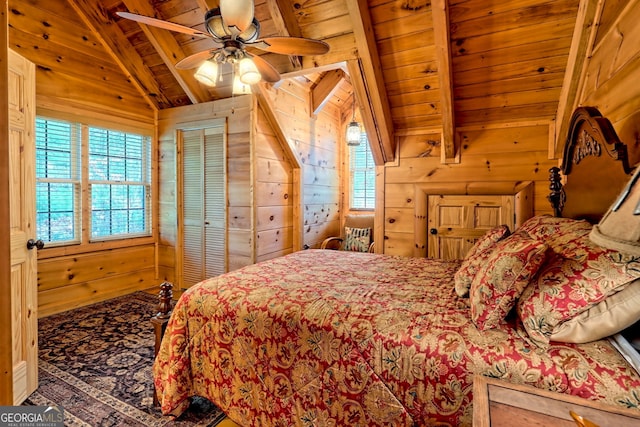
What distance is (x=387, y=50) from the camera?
276cm

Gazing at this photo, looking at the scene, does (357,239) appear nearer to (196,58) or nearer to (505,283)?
(196,58)

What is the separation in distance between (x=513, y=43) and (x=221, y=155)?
3.03 m

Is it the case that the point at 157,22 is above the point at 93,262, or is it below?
above

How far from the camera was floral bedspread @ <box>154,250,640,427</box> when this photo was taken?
103cm

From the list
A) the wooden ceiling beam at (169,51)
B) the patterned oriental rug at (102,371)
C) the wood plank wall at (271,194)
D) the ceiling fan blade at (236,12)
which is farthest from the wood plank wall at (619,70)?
the wooden ceiling beam at (169,51)

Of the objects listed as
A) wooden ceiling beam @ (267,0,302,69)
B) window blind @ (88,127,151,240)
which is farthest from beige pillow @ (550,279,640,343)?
window blind @ (88,127,151,240)

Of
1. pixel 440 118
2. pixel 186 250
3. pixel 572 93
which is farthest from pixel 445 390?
pixel 186 250

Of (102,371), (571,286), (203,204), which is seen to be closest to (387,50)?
(571,286)

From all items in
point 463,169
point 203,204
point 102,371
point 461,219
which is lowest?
point 102,371

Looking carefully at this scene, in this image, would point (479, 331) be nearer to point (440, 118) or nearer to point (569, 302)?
point (569, 302)

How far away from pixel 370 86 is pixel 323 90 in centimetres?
149

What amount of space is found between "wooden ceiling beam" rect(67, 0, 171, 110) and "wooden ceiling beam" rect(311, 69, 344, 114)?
1.89 m

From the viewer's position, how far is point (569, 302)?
1.05 m

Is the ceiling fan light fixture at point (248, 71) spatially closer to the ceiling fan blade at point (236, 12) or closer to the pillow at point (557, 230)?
the ceiling fan blade at point (236, 12)
